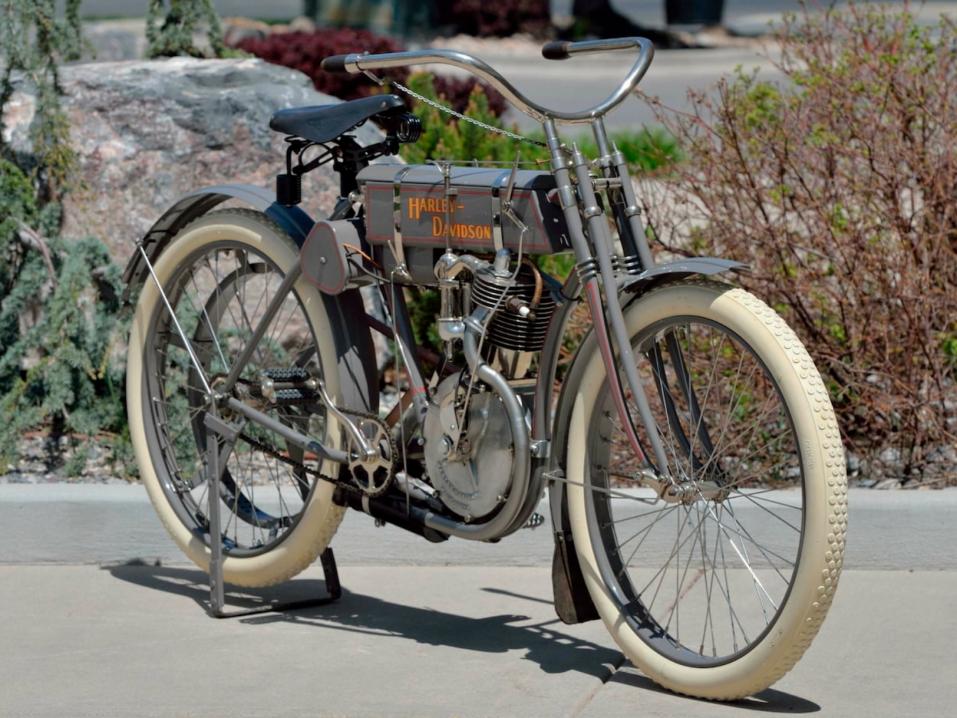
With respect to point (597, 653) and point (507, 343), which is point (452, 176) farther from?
point (597, 653)

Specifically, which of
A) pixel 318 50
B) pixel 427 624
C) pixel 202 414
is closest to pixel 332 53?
pixel 318 50

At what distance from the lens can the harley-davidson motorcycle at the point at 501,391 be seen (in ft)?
13.0

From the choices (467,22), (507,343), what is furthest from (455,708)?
(467,22)

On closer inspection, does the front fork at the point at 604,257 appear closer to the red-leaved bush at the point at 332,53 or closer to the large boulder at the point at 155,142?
the large boulder at the point at 155,142

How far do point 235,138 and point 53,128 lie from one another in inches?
29.6

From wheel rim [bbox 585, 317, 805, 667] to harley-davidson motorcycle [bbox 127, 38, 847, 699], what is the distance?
1cm

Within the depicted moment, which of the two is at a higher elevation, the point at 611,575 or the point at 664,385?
the point at 664,385

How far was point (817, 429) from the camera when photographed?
12.3 feet

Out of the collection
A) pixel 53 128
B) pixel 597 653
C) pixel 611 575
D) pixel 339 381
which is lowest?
pixel 597 653

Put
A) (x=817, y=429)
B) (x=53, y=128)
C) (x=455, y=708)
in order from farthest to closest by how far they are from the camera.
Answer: (x=53, y=128), (x=455, y=708), (x=817, y=429)

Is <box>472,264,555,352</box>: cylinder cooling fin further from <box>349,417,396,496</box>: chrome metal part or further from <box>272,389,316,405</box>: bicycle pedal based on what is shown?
<box>272,389,316,405</box>: bicycle pedal

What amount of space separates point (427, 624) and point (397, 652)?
11.0 inches

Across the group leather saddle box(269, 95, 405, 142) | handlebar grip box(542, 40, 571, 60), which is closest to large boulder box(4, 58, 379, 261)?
leather saddle box(269, 95, 405, 142)

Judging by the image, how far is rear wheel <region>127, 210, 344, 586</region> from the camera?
477 centimetres
